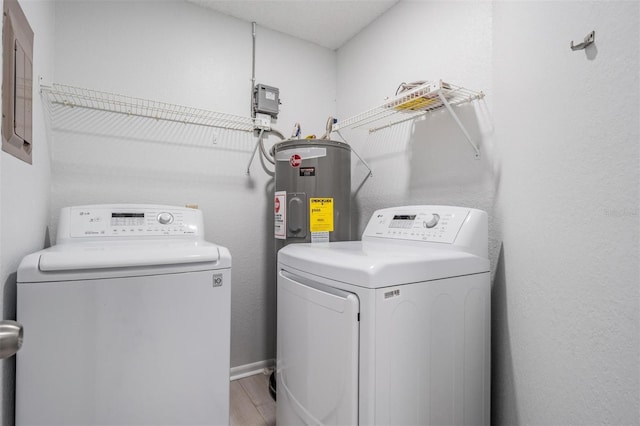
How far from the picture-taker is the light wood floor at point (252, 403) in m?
1.68

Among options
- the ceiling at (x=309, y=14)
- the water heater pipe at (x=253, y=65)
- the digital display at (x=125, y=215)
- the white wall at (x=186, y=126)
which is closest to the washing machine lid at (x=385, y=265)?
the digital display at (x=125, y=215)

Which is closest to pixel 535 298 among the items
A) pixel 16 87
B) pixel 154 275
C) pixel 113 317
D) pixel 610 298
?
pixel 610 298

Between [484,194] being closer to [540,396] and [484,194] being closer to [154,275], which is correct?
[540,396]

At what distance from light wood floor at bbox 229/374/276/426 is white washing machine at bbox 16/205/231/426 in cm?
55

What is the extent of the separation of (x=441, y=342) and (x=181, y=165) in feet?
5.62

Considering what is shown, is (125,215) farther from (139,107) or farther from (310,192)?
(310,192)

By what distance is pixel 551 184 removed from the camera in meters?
1.09

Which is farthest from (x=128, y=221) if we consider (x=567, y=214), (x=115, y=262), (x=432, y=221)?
(x=567, y=214)

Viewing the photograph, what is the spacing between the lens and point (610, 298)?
0.90 meters

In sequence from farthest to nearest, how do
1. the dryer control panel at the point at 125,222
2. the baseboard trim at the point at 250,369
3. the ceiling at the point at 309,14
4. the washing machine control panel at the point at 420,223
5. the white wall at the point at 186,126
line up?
the baseboard trim at the point at 250,369, the ceiling at the point at 309,14, the white wall at the point at 186,126, the dryer control panel at the point at 125,222, the washing machine control panel at the point at 420,223

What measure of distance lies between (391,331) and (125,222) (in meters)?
1.32

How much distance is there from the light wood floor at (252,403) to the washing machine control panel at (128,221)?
1016 mm

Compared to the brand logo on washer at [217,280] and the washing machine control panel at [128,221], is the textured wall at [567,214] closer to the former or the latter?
the brand logo on washer at [217,280]

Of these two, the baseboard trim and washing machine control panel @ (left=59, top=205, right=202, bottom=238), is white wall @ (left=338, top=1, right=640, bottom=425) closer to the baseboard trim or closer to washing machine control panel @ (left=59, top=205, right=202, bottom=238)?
washing machine control panel @ (left=59, top=205, right=202, bottom=238)
